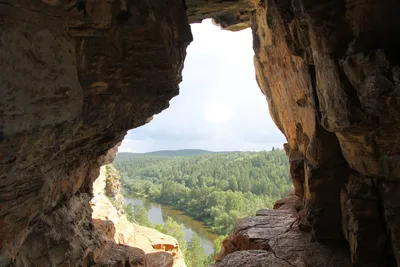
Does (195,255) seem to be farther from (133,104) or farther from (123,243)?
(133,104)

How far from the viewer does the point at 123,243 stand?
13297mm

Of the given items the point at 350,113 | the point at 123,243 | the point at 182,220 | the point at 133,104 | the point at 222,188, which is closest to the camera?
the point at 350,113

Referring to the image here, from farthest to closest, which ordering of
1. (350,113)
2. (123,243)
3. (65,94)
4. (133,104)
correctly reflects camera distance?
(123,243) → (133,104) → (350,113) → (65,94)

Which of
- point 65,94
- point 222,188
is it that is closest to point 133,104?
point 65,94

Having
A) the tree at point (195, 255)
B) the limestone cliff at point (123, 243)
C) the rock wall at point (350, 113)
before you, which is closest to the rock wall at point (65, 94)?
the limestone cliff at point (123, 243)

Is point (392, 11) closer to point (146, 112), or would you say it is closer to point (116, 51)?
point (116, 51)

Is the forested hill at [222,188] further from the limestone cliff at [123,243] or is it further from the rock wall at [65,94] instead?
the rock wall at [65,94]

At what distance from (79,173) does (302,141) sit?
723 centimetres

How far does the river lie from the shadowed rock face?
30772 mm

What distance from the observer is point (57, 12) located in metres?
5.11

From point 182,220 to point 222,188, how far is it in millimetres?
13292

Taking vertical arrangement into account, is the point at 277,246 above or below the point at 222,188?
above

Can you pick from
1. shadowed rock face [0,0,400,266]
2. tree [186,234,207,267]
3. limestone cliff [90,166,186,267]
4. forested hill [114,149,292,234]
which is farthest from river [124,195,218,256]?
shadowed rock face [0,0,400,266]

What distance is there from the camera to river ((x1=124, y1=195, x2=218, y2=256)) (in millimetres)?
39966
